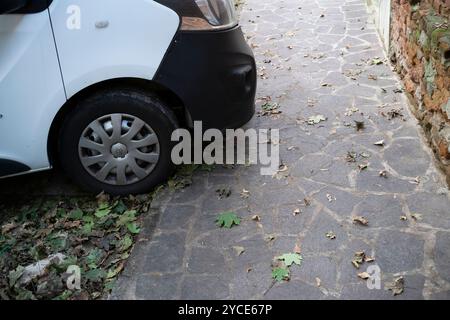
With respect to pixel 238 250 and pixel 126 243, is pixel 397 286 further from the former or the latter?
pixel 126 243

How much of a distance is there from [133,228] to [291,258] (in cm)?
121

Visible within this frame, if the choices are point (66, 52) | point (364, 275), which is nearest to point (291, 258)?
point (364, 275)

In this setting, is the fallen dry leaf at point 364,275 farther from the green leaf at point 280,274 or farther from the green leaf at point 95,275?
the green leaf at point 95,275

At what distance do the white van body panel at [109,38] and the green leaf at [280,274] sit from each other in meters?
1.61

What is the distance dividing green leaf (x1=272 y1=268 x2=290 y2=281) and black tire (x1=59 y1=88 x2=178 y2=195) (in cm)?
129

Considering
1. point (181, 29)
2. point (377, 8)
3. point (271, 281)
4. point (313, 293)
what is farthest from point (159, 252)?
point (377, 8)

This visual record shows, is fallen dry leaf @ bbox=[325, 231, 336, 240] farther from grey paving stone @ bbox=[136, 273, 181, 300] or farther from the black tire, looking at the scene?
the black tire

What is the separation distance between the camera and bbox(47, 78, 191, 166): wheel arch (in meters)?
3.55

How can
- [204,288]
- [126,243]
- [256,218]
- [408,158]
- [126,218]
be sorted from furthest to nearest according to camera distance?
[408,158] → [126,218] → [256,218] → [126,243] → [204,288]

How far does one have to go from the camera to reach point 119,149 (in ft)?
12.0

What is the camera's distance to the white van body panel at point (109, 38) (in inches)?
129

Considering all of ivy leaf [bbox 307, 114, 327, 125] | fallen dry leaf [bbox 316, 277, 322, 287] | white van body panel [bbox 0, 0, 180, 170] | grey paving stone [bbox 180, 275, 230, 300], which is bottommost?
ivy leaf [bbox 307, 114, 327, 125]

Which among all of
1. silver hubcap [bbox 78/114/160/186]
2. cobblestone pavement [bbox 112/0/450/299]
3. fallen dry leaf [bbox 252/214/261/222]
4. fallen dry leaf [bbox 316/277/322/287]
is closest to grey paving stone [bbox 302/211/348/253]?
cobblestone pavement [bbox 112/0/450/299]
